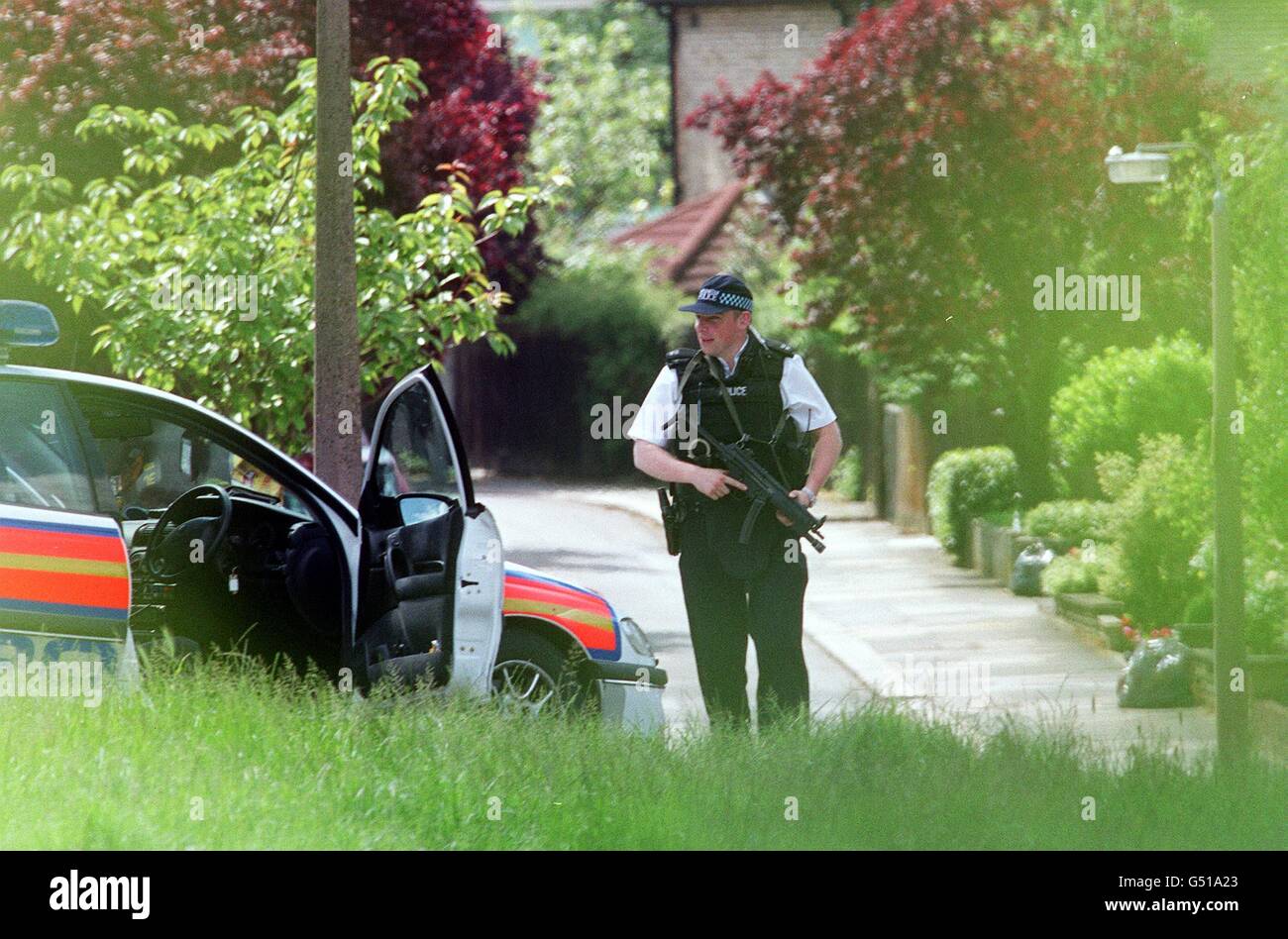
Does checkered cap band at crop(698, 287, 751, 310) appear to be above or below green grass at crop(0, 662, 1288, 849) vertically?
above

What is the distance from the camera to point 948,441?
19.3m

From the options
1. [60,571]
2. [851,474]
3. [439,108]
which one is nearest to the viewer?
[60,571]

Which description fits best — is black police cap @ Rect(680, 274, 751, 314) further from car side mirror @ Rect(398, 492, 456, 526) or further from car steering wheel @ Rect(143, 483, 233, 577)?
car steering wheel @ Rect(143, 483, 233, 577)

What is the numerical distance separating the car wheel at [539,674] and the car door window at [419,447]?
72cm

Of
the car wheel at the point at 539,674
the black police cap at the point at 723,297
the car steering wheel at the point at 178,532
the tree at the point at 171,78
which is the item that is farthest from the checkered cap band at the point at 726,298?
the tree at the point at 171,78

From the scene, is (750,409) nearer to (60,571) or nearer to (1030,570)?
(60,571)

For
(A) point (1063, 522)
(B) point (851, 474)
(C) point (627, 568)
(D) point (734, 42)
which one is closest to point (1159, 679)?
(A) point (1063, 522)

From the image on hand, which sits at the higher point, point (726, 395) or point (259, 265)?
point (259, 265)

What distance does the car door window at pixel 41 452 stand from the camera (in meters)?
6.20

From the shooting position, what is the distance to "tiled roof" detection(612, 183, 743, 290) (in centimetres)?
3198

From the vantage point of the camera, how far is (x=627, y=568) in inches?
685

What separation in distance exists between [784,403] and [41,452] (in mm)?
2600

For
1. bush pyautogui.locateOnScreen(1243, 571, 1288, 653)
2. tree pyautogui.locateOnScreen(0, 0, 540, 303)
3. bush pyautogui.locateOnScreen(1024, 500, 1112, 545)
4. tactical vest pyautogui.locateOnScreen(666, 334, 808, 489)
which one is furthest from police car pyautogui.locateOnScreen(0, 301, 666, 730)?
bush pyautogui.locateOnScreen(1024, 500, 1112, 545)

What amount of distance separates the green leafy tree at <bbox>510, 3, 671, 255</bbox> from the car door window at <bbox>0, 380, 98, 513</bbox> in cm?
3823
